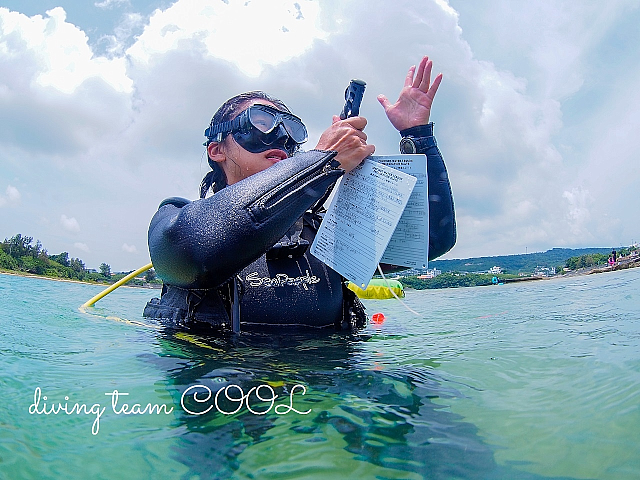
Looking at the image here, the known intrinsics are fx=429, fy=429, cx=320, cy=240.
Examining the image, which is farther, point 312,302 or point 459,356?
point 312,302

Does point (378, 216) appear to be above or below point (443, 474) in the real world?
above

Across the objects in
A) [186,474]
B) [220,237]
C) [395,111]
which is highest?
[395,111]

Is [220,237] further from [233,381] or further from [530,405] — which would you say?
[530,405]

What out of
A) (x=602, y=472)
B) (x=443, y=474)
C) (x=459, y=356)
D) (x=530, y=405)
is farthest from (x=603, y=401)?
(x=459, y=356)

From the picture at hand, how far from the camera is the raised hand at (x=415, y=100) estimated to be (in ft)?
8.50

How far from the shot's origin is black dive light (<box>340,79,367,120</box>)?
2.30 m

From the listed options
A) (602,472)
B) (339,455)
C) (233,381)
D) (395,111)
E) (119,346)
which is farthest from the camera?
(395,111)

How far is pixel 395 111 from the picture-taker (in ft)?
8.80

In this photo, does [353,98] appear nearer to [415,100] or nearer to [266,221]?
[415,100]

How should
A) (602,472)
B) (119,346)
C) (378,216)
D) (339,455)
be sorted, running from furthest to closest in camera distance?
(119,346), (378,216), (339,455), (602,472)

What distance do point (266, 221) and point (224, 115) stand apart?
5.32 feet

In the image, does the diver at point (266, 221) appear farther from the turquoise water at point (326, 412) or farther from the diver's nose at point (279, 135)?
the turquoise water at point (326, 412)

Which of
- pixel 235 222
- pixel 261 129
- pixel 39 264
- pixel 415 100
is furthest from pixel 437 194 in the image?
pixel 39 264

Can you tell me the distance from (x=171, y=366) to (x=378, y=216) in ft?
3.97
